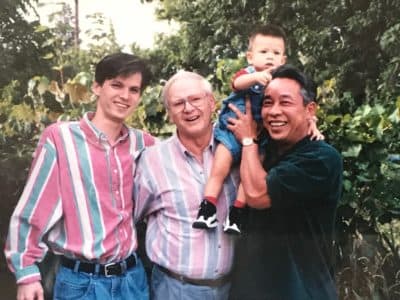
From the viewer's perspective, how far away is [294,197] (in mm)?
1146

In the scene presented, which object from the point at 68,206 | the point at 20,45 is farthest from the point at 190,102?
the point at 20,45

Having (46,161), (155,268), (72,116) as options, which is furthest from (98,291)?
(72,116)

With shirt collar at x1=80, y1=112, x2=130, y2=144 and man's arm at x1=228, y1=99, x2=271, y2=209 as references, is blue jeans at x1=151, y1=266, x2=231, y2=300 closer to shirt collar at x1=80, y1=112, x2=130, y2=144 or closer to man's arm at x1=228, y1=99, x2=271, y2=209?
man's arm at x1=228, y1=99, x2=271, y2=209

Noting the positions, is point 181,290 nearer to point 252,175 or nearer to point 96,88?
point 252,175

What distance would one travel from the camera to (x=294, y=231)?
119cm

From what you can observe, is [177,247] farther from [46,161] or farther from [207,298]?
[46,161]

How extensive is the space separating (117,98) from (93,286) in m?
0.41

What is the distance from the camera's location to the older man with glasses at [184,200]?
1248 mm

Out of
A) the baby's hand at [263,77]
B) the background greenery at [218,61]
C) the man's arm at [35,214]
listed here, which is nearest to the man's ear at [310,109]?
the baby's hand at [263,77]

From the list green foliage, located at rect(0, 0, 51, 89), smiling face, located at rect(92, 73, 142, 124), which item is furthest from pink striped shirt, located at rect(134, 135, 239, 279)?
green foliage, located at rect(0, 0, 51, 89)

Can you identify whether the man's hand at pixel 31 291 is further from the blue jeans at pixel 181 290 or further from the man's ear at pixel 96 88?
the man's ear at pixel 96 88

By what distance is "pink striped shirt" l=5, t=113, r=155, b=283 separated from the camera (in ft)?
3.92

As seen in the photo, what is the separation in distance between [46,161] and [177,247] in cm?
34

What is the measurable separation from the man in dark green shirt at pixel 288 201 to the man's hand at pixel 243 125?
0.02 metres
